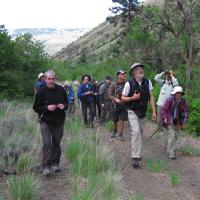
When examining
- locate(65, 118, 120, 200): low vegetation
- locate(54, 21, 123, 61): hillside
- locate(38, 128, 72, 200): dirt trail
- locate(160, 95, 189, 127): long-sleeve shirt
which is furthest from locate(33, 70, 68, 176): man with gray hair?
locate(54, 21, 123, 61): hillside

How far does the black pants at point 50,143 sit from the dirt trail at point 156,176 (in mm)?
1161

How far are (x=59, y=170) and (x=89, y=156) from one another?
572 millimetres

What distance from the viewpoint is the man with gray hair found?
7668 millimetres

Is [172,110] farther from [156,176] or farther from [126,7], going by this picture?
[126,7]

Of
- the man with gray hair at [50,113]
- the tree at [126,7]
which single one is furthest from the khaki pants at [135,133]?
the tree at [126,7]

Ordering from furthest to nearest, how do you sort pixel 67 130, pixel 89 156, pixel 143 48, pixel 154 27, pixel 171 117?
pixel 143 48 < pixel 154 27 < pixel 67 130 < pixel 171 117 < pixel 89 156

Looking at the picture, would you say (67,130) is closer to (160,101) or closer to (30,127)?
(30,127)

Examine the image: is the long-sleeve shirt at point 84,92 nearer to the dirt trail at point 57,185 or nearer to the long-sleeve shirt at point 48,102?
the dirt trail at point 57,185

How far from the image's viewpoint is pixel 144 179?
8.27m

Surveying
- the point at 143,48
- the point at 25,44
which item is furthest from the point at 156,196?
the point at 25,44

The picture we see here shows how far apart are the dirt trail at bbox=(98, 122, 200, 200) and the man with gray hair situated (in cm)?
125

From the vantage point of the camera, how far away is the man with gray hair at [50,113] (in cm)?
767

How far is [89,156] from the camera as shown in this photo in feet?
26.0

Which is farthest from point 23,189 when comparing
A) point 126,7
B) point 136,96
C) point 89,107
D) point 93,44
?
point 93,44
